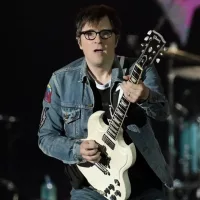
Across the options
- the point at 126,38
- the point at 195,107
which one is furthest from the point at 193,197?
the point at 126,38

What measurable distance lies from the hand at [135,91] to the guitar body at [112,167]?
0.76ft

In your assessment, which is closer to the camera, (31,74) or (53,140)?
(53,140)

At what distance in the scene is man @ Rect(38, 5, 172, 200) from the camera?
2.04m

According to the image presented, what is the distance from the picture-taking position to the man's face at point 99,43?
Result: 2.08m

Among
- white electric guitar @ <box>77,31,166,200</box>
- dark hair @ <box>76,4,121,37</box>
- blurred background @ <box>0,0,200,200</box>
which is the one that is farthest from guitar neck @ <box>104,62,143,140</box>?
blurred background @ <box>0,0,200,200</box>

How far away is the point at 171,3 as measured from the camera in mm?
4223

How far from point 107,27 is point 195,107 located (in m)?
2.42

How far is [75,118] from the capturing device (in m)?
2.18

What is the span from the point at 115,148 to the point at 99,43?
440 mm

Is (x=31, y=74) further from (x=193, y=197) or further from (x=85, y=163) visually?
(x=85, y=163)

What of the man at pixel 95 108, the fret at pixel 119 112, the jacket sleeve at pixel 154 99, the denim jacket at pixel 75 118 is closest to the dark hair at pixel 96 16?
the man at pixel 95 108

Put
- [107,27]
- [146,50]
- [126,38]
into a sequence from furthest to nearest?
[126,38] → [107,27] → [146,50]

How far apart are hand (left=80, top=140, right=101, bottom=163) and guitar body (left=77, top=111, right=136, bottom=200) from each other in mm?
59

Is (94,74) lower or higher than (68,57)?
higher
